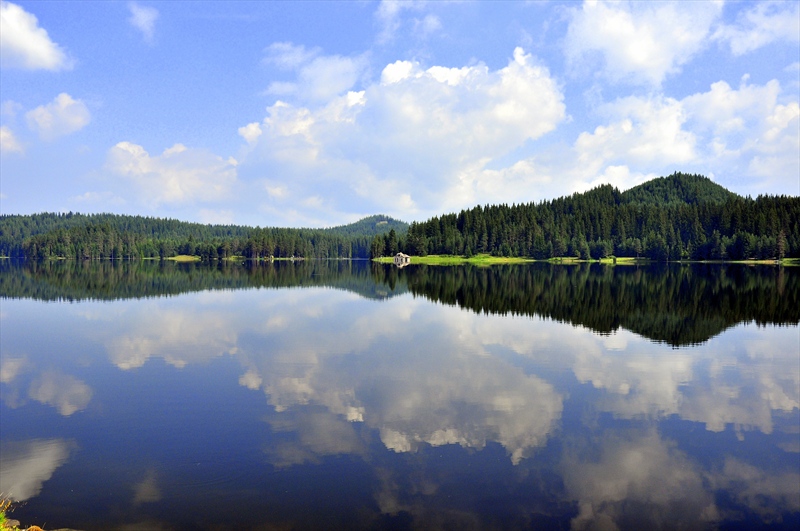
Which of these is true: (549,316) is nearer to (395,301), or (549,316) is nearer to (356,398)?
(395,301)

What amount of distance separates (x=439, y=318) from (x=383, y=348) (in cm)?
1504

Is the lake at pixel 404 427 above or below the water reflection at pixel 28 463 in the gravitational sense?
above

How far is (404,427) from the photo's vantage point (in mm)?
18672

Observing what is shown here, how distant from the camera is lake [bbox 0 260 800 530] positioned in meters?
13.1

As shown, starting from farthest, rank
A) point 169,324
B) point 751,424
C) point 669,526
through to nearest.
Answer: point 169,324
point 751,424
point 669,526

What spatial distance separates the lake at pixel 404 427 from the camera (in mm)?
13133

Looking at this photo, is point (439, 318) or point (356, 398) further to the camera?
point (439, 318)

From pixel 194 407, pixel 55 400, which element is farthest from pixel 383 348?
pixel 55 400

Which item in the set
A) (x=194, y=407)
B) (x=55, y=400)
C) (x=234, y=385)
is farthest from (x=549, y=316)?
(x=55, y=400)

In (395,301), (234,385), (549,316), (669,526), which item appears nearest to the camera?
(669,526)

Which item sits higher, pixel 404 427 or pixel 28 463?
pixel 404 427

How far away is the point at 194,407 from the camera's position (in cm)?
2114

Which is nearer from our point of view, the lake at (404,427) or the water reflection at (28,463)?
the lake at (404,427)

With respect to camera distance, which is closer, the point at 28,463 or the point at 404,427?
the point at 28,463
